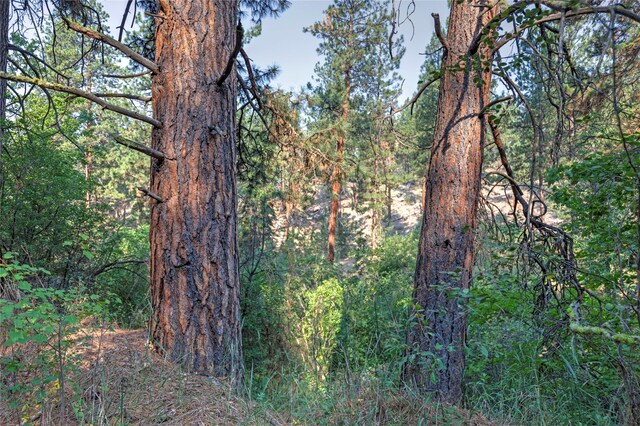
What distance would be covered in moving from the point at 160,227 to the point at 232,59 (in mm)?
1527

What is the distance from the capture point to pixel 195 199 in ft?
10.7

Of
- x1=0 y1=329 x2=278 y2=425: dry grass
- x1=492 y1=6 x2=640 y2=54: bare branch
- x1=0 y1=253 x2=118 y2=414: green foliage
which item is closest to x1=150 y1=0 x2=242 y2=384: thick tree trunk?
x1=0 y1=329 x2=278 y2=425: dry grass

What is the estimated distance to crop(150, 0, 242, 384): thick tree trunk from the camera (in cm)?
315

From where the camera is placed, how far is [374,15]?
57.3 ft

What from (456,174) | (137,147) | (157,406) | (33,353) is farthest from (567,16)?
(33,353)

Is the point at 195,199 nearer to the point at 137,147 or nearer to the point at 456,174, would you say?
the point at 137,147

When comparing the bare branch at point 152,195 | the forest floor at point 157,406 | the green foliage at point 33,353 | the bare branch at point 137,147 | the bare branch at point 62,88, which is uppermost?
the bare branch at point 62,88

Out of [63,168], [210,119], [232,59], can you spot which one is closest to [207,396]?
[210,119]

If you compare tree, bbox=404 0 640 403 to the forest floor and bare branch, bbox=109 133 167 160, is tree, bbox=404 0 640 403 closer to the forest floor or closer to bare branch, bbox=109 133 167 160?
the forest floor

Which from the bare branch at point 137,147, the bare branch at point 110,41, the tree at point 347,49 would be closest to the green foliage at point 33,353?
the bare branch at point 137,147

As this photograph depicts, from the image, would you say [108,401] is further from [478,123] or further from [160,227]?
[478,123]

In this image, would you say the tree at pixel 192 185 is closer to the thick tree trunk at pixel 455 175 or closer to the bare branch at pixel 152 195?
the bare branch at pixel 152 195

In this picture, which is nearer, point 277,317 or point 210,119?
point 210,119

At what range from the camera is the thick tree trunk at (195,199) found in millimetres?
3148
